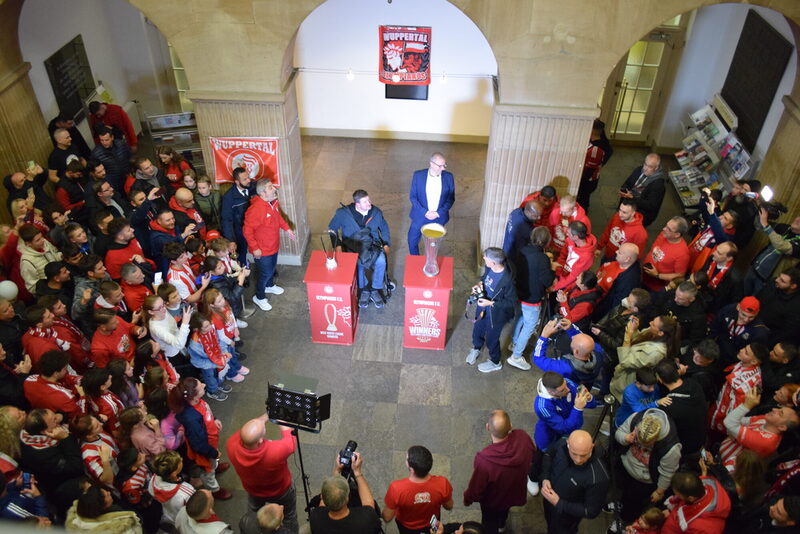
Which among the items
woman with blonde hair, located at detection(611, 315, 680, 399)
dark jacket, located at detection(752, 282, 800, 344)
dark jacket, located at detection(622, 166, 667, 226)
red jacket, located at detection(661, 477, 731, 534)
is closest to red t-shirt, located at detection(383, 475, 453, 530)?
red jacket, located at detection(661, 477, 731, 534)

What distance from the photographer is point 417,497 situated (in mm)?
3930

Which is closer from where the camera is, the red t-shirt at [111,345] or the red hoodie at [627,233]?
the red t-shirt at [111,345]

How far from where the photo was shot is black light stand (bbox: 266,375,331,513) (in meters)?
4.04

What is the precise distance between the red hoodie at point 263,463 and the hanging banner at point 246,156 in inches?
145

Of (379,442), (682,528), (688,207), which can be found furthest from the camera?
(688,207)

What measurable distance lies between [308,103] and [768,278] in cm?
802

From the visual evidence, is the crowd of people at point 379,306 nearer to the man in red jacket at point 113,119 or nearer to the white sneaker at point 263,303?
the white sneaker at point 263,303

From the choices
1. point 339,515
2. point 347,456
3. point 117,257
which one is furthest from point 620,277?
point 117,257

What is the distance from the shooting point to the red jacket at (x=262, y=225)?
664cm

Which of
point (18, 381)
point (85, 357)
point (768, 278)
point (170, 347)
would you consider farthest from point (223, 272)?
point (768, 278)

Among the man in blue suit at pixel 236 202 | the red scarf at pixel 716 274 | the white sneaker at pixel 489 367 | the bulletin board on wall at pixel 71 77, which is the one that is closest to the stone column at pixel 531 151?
the red scarf at pixel 716 274

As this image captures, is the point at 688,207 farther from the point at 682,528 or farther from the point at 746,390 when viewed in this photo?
the point at 682,528

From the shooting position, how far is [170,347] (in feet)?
17.5

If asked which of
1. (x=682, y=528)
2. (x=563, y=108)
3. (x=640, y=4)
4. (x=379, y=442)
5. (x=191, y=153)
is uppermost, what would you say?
(x=640, y=4)
